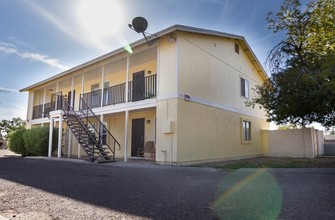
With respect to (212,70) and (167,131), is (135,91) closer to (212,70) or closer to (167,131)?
(167,131)

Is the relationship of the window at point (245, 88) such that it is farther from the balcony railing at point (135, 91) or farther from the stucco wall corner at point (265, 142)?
the balcony railing at point (135, 91)

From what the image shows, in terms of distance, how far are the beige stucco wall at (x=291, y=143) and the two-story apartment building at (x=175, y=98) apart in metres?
0.66

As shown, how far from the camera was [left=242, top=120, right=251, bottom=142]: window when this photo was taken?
16.4 meters

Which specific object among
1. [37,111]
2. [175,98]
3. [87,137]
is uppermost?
[37,111]

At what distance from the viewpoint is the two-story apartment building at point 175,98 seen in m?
11.1

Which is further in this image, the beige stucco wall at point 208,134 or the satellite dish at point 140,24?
the beige stucco wall at point 208,134

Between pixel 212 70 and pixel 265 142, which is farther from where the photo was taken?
pixel 265 142

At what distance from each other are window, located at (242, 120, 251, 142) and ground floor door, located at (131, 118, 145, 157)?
611 centimetres

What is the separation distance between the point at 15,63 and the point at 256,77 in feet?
52.5

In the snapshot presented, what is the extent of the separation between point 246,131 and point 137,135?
6.87 metres

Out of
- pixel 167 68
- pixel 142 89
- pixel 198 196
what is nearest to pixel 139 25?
pixel 167 68

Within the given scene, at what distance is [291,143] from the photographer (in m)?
17.0

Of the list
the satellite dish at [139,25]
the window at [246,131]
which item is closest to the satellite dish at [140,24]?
the satellite dish at [139,25]

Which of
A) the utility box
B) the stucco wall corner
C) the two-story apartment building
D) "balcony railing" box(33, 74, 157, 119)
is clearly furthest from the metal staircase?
the stucco wall corner
